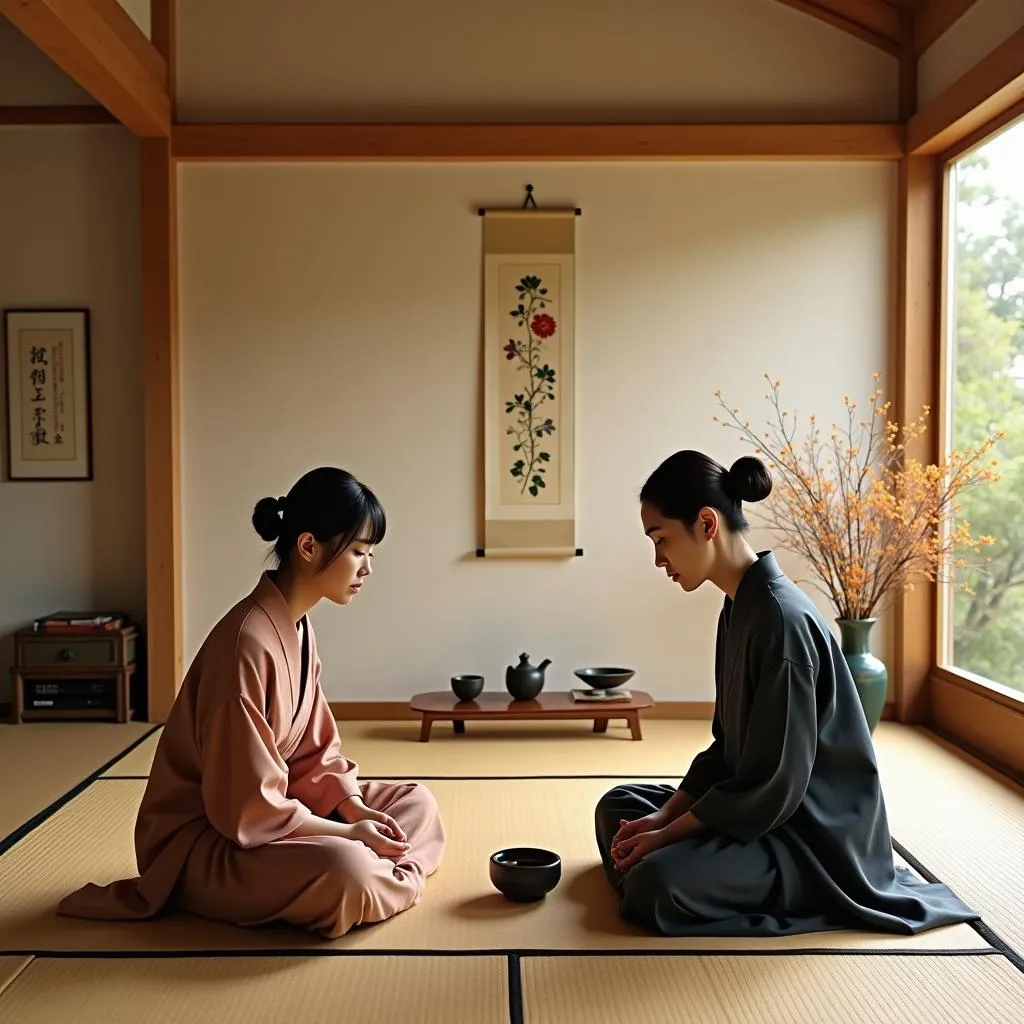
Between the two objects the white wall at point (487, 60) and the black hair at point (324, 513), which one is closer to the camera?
the black hair at point (324, 513)

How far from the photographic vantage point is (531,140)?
17.4 feet

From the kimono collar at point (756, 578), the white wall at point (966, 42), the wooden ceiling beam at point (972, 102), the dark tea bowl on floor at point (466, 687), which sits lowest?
the dark tea bowl on floor at point (466, 687)

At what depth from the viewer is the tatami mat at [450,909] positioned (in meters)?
2.68

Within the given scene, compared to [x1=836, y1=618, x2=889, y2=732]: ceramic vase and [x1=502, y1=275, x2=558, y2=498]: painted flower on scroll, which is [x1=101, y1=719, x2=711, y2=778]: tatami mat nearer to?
[x1=836, y1=618, x2=889, y2=732]: ceramic vase

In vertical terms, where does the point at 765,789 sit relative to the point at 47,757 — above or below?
above

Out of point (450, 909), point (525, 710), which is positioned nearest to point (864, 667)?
point (525, 710)

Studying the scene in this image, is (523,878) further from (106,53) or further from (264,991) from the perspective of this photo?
(106,53)

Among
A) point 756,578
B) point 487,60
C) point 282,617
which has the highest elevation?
point 487,60

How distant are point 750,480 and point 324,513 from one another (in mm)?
1008

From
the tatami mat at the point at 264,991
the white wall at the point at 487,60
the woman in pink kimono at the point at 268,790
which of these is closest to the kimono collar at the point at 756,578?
the woman in pink kimono at the point at 268,790

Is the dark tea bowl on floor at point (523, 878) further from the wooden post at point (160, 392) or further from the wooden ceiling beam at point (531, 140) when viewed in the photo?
the wooden ceiling beam at point (531, 140)

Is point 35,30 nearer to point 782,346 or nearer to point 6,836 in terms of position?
point 6,836

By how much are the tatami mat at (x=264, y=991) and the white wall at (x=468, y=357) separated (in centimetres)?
286

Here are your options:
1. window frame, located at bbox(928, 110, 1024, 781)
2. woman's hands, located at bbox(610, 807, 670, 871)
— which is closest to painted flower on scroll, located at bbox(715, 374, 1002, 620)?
window frame, located at bbox(928, 110, 1024, 781)
